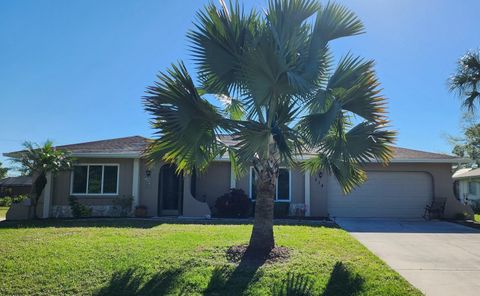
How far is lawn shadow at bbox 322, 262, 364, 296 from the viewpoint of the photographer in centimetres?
569

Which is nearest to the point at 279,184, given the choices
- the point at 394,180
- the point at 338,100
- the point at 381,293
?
the point at 394,180

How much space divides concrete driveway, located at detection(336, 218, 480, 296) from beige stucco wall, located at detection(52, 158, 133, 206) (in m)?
8.74

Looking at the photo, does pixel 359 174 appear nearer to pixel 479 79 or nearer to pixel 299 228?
pixel 299 228

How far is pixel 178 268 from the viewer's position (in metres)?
6.78

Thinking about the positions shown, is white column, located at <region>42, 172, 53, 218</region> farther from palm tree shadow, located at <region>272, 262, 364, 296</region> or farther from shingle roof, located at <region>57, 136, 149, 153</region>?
palm tree shadow, located at <region>272, 262, 364, 296</region>

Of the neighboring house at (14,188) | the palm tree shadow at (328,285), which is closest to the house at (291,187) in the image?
the palm tree shadow at (328,285)

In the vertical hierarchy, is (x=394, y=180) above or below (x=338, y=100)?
below

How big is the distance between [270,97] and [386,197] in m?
11.0

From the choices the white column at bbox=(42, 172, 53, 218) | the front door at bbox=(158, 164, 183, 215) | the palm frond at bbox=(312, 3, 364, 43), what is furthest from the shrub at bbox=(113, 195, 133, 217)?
the palm frond at bbox=(312, 3, 364, 43)

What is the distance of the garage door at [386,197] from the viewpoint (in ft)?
53.0

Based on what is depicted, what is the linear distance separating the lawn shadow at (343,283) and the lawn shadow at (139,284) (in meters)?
2.16

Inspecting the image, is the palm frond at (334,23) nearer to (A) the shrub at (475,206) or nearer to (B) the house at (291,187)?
(B) the house at (291,187)

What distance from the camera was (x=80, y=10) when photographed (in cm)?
1084

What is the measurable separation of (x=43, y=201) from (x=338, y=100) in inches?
522
